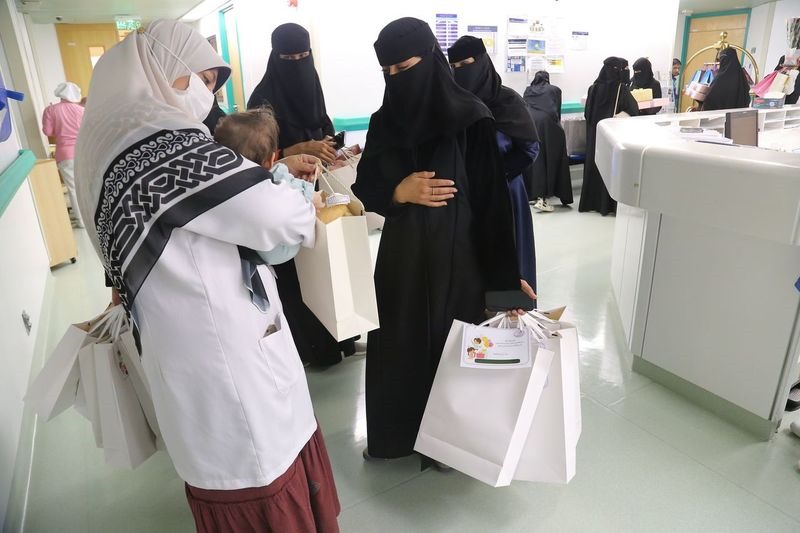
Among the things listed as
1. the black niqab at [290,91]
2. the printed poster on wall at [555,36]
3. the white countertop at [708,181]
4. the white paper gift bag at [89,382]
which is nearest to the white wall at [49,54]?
the printed poster on wall at [555,36]

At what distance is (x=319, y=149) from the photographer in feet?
6.87

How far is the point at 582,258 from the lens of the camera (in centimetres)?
402

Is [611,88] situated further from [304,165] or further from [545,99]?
[304,165]

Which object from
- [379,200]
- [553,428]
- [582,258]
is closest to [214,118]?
[379,200]

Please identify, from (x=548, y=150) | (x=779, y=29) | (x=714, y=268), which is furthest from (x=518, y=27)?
(x=779, y=29)

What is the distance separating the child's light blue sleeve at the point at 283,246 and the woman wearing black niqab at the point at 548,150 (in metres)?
4.46

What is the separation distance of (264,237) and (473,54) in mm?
1286

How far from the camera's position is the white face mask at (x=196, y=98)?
1.16 metres

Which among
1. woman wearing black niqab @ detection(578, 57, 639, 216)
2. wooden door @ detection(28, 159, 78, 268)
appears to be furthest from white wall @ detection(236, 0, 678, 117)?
wooden door @ detection(28, 159, 78, 268)

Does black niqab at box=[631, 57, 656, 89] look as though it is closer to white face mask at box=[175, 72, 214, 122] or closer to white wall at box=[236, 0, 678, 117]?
white wall at box=[236, 0, 678, 117]

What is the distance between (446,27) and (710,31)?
11053 millimetres

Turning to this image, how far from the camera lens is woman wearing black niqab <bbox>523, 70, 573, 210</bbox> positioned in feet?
17.6

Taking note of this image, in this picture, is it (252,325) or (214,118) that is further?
(214,118)

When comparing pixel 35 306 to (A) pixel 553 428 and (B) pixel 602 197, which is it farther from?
(B) pixel 602 197
